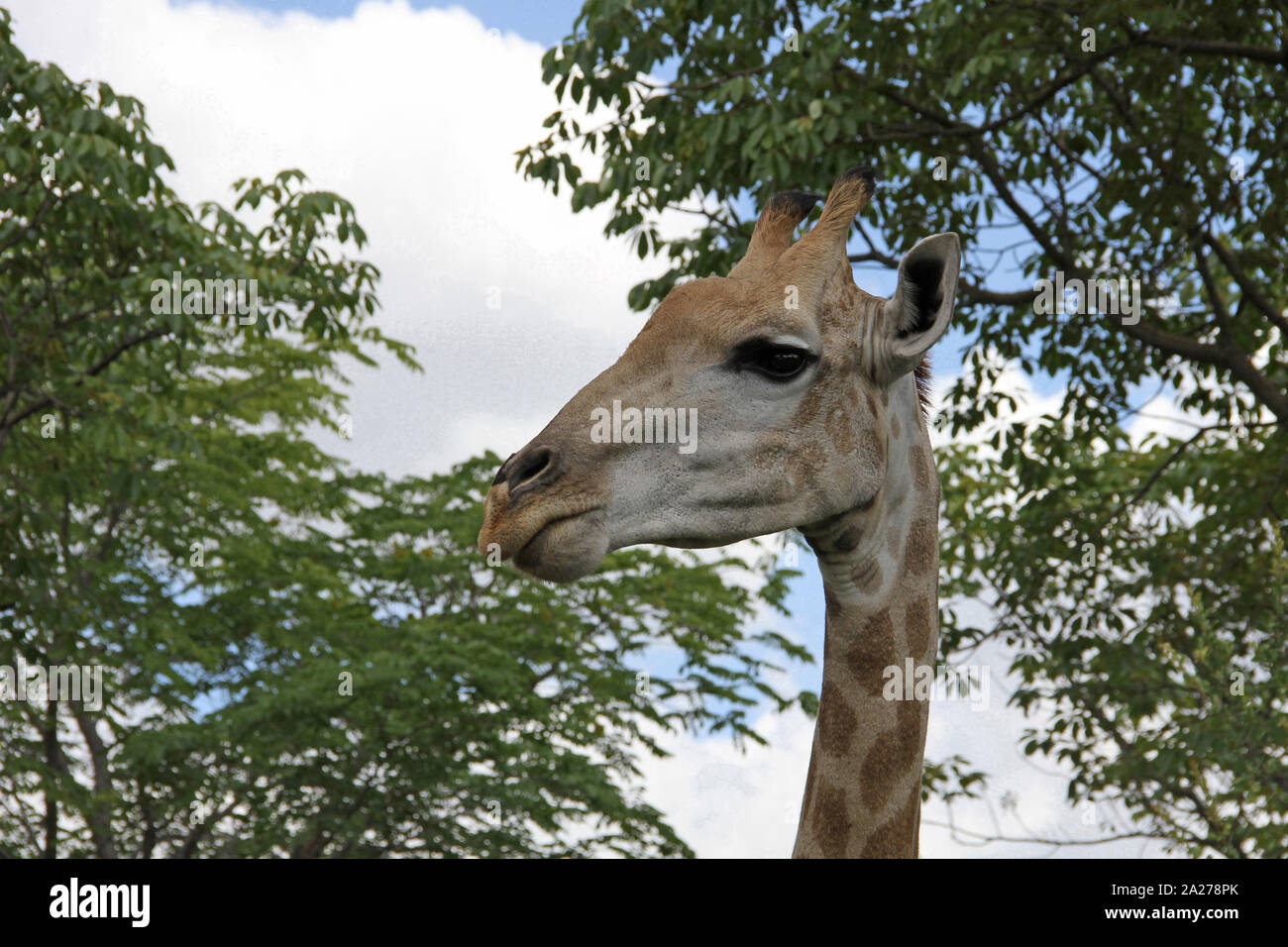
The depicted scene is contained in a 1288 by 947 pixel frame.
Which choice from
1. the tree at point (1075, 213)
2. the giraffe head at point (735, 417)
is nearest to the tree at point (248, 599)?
the tree at point (1075, 213)

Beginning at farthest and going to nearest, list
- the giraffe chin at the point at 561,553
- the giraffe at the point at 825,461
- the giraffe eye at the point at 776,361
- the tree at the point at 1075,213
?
the tree at the point at 1075,213 → the giraffe eye at the point at 776,361 → the giraffe at the point at 825,461 → the giraffe chin at the point at 561,553

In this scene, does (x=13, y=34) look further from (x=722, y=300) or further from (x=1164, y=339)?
(x=722, y=300)

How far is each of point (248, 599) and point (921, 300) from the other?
16.6 metres

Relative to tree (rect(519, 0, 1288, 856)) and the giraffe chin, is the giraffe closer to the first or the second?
the giraffe chin

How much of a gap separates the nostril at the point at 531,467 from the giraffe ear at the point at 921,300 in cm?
99

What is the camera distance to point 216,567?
59.5 ft

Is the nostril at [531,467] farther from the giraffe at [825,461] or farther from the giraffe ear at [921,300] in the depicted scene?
the giraffe ear at [921,300]

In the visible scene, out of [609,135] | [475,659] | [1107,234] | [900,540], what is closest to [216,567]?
[475,659]

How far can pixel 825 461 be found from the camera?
326 centimetres

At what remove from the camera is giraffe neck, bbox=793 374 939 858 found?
131 inches

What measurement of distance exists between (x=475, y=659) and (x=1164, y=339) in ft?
31.5

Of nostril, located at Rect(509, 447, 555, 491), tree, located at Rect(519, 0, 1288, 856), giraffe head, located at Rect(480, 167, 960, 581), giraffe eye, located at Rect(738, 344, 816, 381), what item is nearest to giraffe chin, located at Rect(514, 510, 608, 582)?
giraffe head, located at Rect(480, 167, 960, 581)

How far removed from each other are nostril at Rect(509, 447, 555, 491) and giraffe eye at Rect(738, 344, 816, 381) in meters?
0.59

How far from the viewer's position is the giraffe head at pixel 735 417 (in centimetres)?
289
